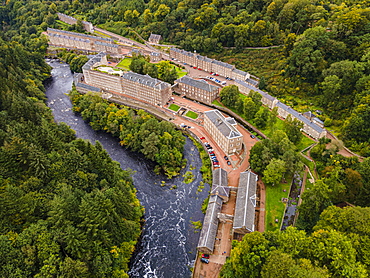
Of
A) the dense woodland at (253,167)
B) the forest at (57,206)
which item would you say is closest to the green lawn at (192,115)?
the dense woodland at (253,167)

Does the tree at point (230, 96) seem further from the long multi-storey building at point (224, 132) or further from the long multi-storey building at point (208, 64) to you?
the long multi-storey building at point (208, 64)

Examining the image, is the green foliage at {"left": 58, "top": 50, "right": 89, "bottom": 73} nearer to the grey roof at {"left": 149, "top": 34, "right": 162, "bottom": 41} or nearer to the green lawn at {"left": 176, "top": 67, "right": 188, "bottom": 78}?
the grey roof at {"left": 149, "top": 34, "right": 162, "bottom": 41}

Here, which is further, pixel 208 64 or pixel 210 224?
pixel 208 64

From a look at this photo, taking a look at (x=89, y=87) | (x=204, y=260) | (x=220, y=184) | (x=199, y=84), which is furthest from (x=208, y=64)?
(x=204, y=260)

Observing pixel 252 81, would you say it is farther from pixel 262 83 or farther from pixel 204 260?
pixel 204 260

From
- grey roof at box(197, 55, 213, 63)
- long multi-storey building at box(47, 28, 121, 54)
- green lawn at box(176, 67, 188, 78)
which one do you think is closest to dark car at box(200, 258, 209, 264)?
green lawn at box(176, 67, 188, 78)

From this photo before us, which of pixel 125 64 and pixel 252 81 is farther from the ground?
pixel 252 81
